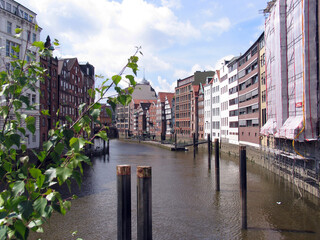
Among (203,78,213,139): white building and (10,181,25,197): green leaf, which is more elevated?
(203,78,213,139): white building

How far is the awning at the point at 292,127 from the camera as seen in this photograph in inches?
1017

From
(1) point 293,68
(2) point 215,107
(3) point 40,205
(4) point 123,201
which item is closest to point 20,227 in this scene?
(3) point 40,205

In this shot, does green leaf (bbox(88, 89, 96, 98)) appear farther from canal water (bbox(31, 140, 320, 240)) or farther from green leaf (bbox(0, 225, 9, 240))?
canal water (bbox(31, 140, 320, 240))

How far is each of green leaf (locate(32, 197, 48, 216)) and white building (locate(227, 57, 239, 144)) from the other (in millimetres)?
63321

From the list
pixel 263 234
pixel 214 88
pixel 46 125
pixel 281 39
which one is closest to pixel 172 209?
pixel 263 234

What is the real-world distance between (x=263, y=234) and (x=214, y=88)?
68574 millimetres

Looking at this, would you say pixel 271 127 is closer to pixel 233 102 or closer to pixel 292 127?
pixel 292 127

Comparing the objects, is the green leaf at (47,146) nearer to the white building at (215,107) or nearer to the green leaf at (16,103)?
the green leaf at (16,103)

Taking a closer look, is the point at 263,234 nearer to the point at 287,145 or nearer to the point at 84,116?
the point at 84,116

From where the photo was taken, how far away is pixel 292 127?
2711 centimetres

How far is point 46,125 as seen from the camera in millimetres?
52625

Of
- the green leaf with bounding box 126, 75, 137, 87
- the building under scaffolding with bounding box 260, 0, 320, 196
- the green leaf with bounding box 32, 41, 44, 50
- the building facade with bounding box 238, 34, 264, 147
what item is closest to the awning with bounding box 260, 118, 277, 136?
the building under scaffolding with bounding box 260, 0, 320, 196

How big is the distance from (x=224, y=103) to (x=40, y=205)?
241ft

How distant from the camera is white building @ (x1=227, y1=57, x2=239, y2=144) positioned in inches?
2564
